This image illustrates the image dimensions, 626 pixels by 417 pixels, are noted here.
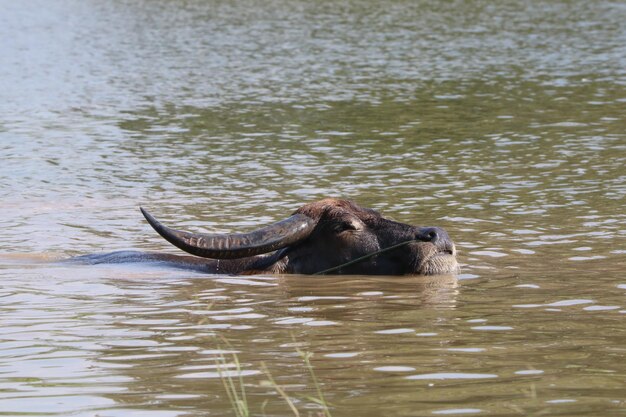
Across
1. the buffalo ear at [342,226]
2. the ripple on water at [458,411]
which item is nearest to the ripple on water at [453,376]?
the ripple on water at [458,411]

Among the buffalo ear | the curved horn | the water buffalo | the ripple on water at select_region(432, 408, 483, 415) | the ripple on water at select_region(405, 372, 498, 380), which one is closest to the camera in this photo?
the ripple on water at select_region(432, 408, 483, 415)

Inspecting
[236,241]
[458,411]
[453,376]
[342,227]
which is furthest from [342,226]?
[458,411]

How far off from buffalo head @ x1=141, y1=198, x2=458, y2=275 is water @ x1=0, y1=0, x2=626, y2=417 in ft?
0.75

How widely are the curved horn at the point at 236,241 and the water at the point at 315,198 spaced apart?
29cm

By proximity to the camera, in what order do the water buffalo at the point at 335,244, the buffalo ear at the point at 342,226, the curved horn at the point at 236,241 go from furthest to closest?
the buffalo ear at the point at 342,226 → the water buffalo at the point at 335,244 → the curved horn at the point at 236,241

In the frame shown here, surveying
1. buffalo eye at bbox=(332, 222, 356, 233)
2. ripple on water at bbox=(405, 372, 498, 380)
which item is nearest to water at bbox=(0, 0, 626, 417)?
ripple on water at bbox=(405, 372, 498, 380)

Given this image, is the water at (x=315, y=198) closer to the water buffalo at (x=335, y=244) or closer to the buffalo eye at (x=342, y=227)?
the water buffalo at (x=335, y=244)

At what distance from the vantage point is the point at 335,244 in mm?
11008

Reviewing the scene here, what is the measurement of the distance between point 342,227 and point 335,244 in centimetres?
18

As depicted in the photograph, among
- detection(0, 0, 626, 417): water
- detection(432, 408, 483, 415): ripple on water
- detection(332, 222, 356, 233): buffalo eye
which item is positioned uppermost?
detection(332, 222, 356, 233): buffalo eye

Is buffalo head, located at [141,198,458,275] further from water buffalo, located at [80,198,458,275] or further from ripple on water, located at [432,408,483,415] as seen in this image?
ripple on water, located at [432,408,483,415]

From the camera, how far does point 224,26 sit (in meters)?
46.8

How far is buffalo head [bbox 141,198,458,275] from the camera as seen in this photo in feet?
34.6

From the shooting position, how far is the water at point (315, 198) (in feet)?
22.7
